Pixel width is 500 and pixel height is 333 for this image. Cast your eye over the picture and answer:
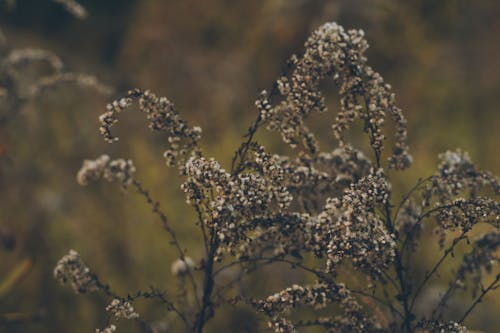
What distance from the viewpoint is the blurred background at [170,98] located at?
430 cm

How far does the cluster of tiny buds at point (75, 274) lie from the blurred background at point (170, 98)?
1.17 meters

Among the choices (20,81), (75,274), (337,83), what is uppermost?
(20,81)

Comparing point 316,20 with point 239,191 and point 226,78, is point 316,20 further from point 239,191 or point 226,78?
point 239,191

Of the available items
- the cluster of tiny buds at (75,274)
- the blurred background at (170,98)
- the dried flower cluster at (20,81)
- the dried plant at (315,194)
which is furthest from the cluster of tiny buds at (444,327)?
the dried flower cluster at (20,81)

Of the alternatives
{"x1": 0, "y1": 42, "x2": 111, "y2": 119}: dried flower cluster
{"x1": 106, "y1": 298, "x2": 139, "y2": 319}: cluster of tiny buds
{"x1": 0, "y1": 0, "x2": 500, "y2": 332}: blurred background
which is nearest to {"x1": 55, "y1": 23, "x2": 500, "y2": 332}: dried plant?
{"x1": 106, "y1": 298, "x2": 139, "y2": 319}: cluster of tiny buds

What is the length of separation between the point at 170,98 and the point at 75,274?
4.36m

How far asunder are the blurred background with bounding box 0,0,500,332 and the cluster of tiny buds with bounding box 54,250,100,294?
3.83 ft

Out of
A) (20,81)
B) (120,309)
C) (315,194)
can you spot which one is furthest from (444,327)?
(20,81)

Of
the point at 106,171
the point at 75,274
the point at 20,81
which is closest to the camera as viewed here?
the point at 75,274

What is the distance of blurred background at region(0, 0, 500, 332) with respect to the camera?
4301 mm

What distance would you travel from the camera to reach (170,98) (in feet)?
21.0

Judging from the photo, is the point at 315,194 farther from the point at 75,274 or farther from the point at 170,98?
the point at 170,98

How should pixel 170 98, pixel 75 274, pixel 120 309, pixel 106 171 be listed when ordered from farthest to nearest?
pixel 170 98
pixel 106 171
pixel 75 274
pixel 120 309

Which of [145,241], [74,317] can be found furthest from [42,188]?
[74,317]
